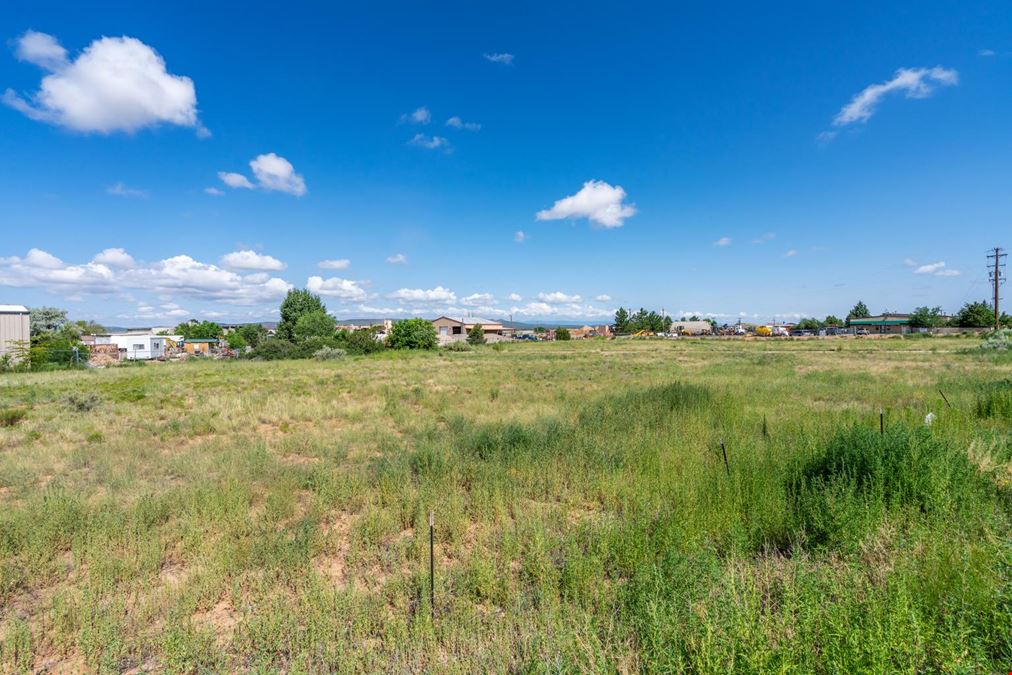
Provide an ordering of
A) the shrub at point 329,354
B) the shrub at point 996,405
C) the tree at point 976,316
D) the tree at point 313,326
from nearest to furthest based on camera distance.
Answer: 1. the shrub at point 996,405
2. the shrub at point 329,354
3. the tree at point 313,326
4. the tree at point 976,316

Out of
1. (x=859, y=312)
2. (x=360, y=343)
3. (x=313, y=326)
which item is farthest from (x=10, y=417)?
Answer: (x=859, y=312)

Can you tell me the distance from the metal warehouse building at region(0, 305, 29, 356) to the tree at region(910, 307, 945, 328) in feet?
503

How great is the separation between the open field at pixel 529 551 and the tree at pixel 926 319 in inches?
4840

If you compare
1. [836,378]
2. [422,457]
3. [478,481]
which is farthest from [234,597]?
[836,378]

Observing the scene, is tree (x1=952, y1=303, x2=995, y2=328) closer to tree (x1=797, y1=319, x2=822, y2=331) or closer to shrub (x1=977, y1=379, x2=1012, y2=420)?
tree (x1=797, y1=319, x2=822, y2=331)

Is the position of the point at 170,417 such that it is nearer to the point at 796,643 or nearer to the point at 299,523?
the point at 299,523

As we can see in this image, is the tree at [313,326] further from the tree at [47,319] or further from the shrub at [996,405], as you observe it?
the shrub at [996,405]

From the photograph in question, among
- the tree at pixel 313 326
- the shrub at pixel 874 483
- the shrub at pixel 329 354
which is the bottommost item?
the shrub at pixel 329 354

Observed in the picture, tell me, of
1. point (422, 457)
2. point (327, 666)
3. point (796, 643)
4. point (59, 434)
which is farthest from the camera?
point (59, 434)

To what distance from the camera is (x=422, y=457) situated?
7.78 meters

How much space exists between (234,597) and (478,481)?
3.46 m

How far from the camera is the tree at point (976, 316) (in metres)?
80.1

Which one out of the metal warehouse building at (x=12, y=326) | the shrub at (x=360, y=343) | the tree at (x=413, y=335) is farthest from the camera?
the tree at (x=413, y=335)

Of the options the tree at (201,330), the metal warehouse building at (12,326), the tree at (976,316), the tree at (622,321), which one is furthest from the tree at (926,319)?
the tree at (201,330)
